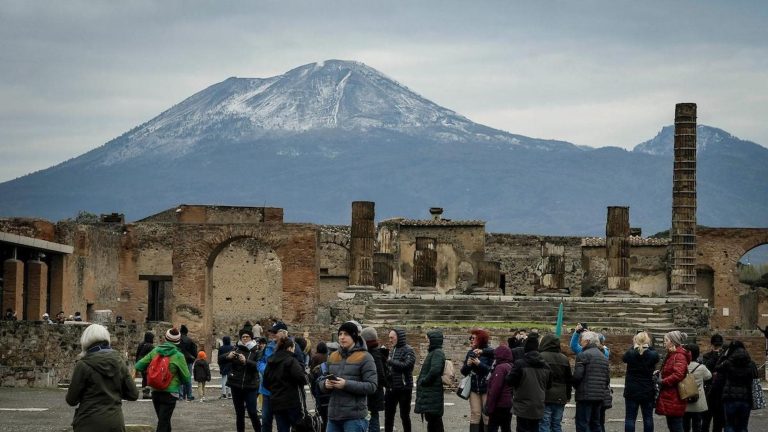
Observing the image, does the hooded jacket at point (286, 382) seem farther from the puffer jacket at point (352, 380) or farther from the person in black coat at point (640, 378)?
the person in black coat at point (640, 378)

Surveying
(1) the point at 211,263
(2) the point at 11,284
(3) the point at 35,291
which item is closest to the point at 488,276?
(1) the point at 211,263

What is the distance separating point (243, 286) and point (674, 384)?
122ft

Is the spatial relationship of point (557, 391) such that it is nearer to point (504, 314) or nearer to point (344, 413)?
point (344, 413)

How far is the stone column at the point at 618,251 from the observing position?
46094 millimetres

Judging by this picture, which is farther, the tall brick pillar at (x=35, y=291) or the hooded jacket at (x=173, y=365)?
the tall brick pillar at (x=35, y=291)

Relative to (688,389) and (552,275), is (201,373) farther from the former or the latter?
(552,275)

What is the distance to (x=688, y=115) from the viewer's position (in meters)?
48.8

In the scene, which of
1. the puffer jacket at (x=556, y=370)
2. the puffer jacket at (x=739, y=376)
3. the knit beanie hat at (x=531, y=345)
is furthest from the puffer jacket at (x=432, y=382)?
the puffer jacket at (x=739, y=376)

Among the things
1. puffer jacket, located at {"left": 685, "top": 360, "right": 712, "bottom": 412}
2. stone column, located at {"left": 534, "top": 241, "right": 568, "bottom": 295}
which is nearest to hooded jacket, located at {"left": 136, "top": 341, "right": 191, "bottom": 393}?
puffer jacket, located at {"left": 685, "top": 360, "right": 712, "bottom": 412}

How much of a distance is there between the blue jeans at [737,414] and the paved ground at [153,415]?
267cm

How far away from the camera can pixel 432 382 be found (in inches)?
744

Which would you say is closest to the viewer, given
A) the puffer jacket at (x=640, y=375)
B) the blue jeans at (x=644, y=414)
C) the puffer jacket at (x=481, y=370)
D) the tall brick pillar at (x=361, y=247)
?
the puffer jacket at (x=481, y=370)

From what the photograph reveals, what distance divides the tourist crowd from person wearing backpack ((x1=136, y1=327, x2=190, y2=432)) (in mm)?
11

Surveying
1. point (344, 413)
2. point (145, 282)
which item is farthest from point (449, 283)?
point (344, 413)
